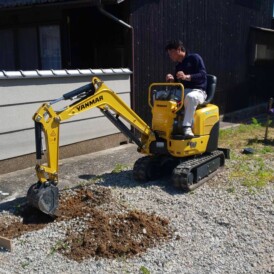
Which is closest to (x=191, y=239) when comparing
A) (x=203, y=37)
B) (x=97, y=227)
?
(x=97, y=227)

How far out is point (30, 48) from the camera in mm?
10352

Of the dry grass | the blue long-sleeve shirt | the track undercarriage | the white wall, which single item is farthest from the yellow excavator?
the white wall

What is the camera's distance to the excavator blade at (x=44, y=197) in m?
4.67

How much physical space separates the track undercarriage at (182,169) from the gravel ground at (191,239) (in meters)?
0.17

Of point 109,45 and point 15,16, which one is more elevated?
point 15,16

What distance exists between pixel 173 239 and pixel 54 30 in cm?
679

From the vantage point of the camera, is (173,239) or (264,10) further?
(264,10)

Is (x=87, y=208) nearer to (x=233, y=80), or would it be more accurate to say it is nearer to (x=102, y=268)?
(x=102, y=268)

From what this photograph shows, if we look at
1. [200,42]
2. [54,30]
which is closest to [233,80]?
[200,42]

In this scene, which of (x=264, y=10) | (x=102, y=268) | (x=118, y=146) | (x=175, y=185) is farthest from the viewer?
(x=264, y=10)

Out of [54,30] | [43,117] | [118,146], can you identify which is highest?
[54,30]

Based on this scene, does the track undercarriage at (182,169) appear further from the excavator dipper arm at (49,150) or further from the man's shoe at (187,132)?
the excavator dipper arm at (49,150)

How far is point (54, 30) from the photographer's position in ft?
31.8

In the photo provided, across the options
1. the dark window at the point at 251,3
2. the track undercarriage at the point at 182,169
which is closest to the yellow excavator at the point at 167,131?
the track undercarriage at the point at 182,169
